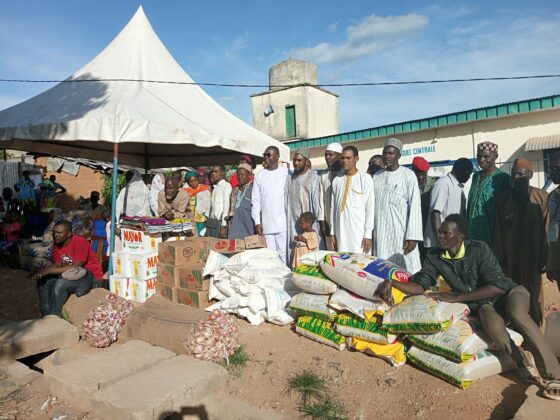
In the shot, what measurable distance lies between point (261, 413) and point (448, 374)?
134 centimetres

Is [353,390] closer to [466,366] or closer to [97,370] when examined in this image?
[466,366]

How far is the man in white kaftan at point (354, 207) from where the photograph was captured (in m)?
4.43

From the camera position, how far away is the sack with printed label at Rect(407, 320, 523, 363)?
291cm

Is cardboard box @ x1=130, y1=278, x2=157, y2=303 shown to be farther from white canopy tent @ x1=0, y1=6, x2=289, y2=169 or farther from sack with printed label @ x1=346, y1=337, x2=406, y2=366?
sack with printed label @ x1=346, y1=337, x2=406, y2=366

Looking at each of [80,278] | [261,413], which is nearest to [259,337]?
[261,413]

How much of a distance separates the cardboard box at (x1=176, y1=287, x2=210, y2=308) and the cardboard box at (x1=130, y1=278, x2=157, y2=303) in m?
0.47

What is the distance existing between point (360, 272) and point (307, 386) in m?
1.02

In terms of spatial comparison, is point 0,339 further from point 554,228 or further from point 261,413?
point 554,228

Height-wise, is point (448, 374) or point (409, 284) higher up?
point (409, 284)

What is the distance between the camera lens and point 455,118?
1290cm

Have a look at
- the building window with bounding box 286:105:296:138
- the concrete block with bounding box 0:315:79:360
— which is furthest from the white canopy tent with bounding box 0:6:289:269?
the building window with bounding box 286:105:296:138

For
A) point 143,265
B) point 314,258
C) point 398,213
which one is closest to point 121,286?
point 143,265

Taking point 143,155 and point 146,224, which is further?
point 143,155

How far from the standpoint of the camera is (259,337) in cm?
411
